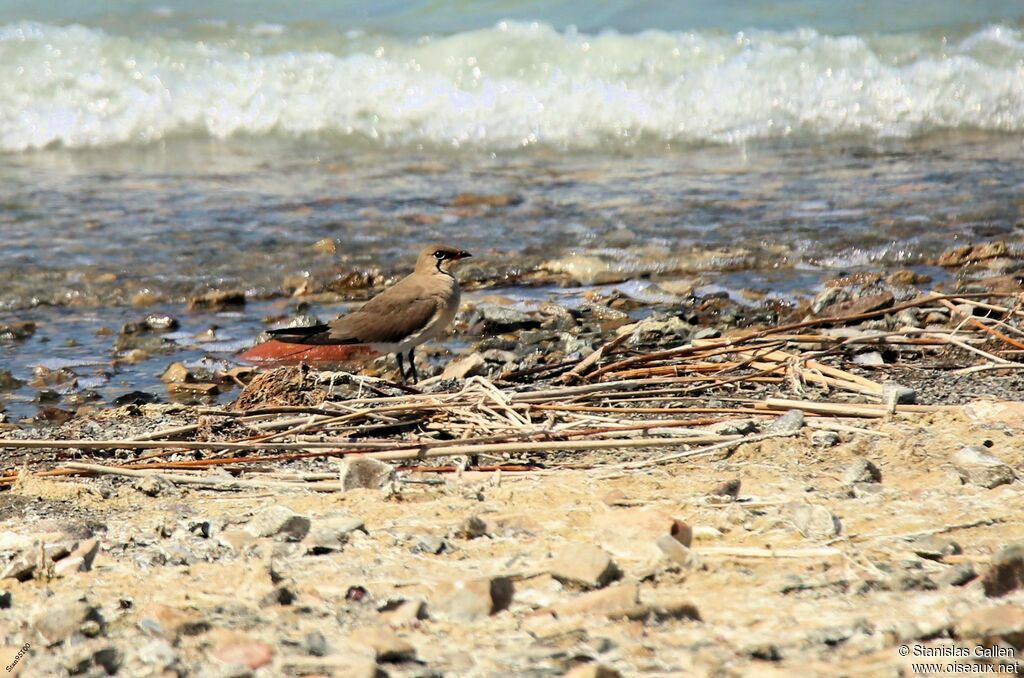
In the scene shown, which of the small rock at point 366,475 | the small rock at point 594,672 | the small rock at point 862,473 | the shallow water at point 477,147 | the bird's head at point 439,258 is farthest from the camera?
the shallow water at point 477,147

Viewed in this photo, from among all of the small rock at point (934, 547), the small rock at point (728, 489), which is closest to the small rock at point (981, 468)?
the small rock at point (934, 547)

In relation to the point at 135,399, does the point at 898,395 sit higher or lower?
higher

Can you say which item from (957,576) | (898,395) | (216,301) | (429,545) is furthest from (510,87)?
(957,576)

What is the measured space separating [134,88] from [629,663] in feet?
43.0

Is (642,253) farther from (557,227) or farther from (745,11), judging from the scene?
(745,11)

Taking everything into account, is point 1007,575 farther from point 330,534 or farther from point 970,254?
point 970,254

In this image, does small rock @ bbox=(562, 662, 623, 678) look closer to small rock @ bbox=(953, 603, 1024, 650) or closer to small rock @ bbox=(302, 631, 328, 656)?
small rock @ bbox=(302, 631, 328, 656)

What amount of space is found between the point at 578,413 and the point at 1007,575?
172cm

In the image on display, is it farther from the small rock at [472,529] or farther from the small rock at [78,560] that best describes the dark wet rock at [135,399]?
the small rock at [472,529]

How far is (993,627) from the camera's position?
6.98ft

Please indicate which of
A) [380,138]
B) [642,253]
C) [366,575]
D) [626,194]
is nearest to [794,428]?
[366,575]

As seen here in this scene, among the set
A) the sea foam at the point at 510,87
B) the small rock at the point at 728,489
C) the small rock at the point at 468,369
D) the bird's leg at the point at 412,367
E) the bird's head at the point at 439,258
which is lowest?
the bird's leg at the point at 412,367

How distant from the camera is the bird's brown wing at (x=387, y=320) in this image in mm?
5312

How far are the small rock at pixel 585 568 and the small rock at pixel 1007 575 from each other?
70cm
